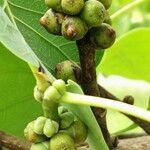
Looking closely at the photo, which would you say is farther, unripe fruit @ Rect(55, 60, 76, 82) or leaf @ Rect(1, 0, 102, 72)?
leaf @ Rect(1, 0, 102, 72)

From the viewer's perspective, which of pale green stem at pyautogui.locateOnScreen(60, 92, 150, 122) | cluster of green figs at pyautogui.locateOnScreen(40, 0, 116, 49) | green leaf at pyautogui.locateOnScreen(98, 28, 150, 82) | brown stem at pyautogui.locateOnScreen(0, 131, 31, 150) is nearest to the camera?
pale green stem at pyautogui.locateOnScreen(60, 92, 150, 122)

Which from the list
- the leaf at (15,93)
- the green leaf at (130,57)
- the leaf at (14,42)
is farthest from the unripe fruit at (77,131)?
the green leaf at (130,57)

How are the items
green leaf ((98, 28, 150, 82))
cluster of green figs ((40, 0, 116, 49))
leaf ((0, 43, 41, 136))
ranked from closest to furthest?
cluster of green figs ((40, 0, 116, 49)), leaf ((0, 43, 41, 136)), green leaf ((98, 28, 150, 82))

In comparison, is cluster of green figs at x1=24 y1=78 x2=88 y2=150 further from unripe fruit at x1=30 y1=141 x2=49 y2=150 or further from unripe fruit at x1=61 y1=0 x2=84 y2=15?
unripe fruit at x1=61 y1=0 x2=84 y2=15

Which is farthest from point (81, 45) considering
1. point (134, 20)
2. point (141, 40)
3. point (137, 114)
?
point (134, 20)

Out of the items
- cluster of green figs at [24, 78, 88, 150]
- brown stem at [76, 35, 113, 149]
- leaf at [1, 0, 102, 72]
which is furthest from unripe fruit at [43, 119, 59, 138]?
leaf at [1, 0, 102, 72]

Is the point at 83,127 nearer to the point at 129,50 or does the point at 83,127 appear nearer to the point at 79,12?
the point at 79,12
